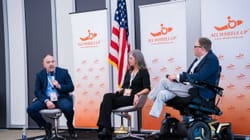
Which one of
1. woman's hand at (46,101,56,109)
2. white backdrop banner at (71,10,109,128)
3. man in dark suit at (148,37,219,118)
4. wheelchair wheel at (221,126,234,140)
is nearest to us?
man in dark suit at (148,37,219,118)

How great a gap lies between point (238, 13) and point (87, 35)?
2.57 m

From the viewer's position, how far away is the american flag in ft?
19.8

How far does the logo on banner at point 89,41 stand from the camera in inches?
263

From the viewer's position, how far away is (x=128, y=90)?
5.46m

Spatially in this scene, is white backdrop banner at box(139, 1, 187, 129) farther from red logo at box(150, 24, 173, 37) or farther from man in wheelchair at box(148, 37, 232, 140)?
man in wheelchair at box(148, 37, 232, 140)

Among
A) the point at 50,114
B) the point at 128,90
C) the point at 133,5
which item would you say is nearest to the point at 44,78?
the point at 50,114

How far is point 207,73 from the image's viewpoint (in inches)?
182

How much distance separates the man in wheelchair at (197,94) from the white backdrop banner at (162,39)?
3.06 ft

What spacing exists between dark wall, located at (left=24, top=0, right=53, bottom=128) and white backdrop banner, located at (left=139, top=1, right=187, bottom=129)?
2010mm

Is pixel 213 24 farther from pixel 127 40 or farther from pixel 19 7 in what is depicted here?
pixel 19 7

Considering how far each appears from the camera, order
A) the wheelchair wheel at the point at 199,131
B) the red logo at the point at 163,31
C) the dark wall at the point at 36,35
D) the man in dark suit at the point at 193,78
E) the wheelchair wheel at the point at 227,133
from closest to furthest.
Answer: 1. the wheelchair wheel at the point at 199,131
2. the man in dark suit at the point at 193,78
3. the wheelchair wheel at the point at 227,133
4. the red logo at the point at 163,31
5. the dark wall at the point at 36,35

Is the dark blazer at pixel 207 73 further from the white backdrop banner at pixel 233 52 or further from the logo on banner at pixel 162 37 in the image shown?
the logo on banner at pixel 162 37

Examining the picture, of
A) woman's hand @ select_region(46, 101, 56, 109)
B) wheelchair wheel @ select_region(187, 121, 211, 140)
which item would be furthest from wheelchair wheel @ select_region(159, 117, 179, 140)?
woman's hand @ select_region(46, 101, 56, 109)

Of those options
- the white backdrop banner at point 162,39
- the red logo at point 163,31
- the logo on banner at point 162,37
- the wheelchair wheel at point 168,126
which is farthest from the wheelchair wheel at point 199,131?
the red logo at point 163,31
